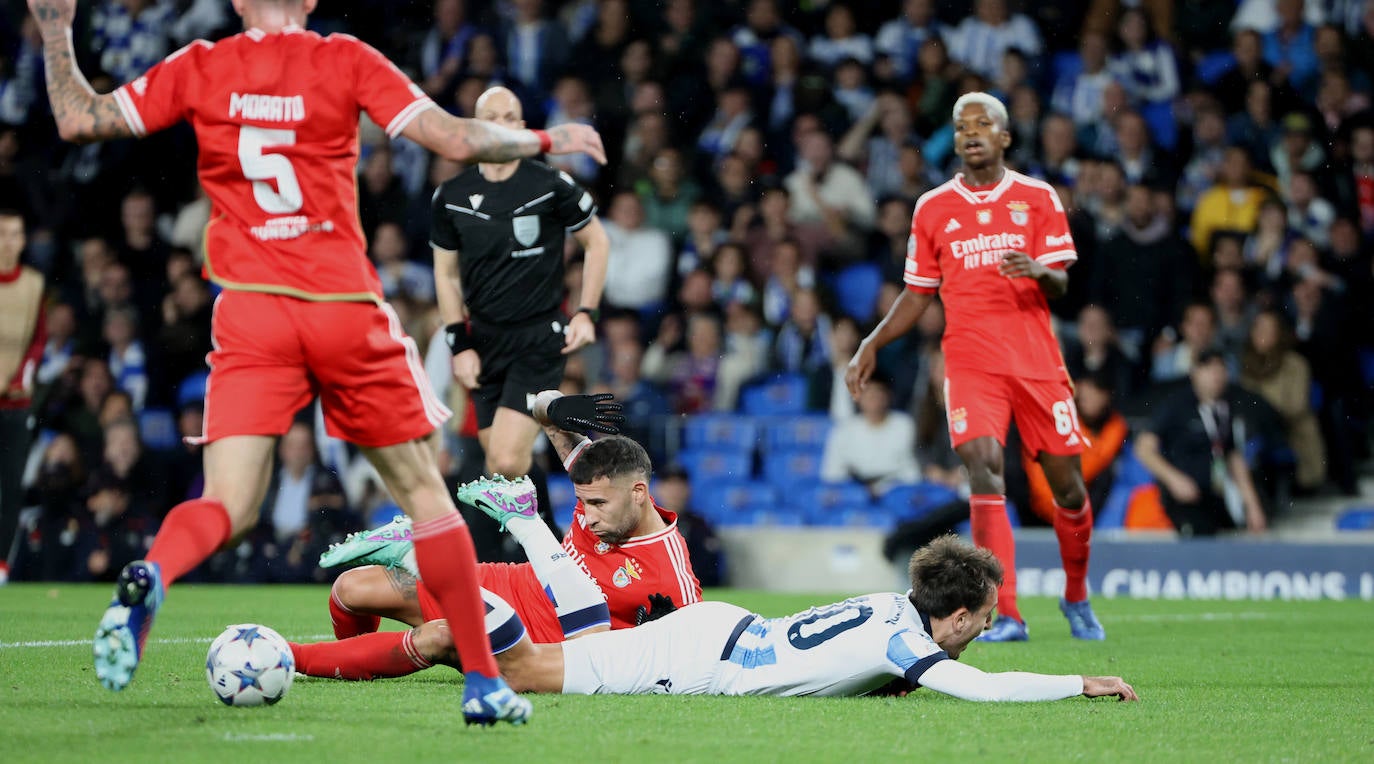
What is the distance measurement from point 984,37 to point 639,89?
136 inches

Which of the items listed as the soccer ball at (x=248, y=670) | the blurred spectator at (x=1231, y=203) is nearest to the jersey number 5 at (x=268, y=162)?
A: the soccer ball at (x=248, y=670)

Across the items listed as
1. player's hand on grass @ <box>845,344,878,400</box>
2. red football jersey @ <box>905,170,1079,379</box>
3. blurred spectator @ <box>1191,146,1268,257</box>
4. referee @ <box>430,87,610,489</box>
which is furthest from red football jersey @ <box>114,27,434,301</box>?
blurred spectator @ <box>1191,146,1268,257</box>

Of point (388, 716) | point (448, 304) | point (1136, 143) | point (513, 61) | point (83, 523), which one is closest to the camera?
point (388, 716)

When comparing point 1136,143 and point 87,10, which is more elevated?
point 87,10

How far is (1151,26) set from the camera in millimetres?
17000

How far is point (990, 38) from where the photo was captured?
17.1 m

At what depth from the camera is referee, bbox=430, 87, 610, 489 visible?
9.34 metres

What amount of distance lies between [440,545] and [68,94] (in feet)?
5.47

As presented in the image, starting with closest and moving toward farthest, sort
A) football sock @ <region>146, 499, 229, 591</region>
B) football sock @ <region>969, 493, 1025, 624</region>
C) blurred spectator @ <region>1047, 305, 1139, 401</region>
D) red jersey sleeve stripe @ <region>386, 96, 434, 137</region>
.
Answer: football sock @ <region>146, 499, 229, 591</region>, red jersey sleeve stripe @ <region>386, 96, 434, 137</region>, football sock @ <region>969, 493, 1025, 624</region>, blurred spectator @ <region>1047, 305, 1139, 401</region>

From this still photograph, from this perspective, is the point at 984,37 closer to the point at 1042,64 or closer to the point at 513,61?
the point at 1042,64

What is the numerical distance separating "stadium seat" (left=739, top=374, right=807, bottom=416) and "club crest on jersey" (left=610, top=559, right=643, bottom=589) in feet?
28.6

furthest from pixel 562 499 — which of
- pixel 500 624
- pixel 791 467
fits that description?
pixel 500 624

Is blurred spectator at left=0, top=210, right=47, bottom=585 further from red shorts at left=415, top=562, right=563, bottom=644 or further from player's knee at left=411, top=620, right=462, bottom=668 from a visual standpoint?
player's knee at left=411, top=620, right=462, bottom=668

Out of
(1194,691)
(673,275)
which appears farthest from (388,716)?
(673,275)
